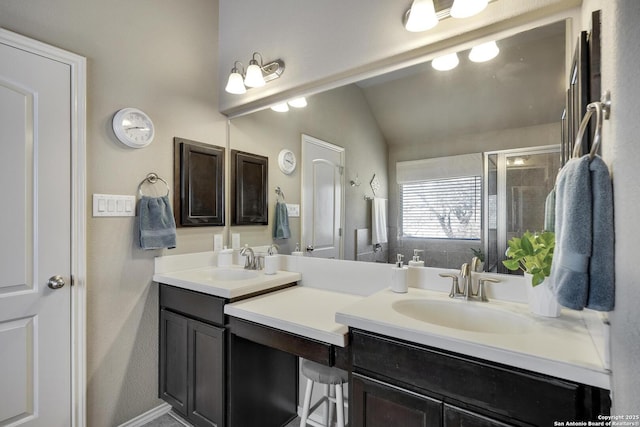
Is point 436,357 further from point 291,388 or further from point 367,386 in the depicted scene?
point 291,388

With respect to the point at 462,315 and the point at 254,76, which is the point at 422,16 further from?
the point at 462,315

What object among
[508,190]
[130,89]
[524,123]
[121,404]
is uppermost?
[130,89]

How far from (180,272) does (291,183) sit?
940 millimetres

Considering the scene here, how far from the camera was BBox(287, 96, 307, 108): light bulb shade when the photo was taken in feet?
6.47

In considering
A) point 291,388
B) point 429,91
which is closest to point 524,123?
point 429,91

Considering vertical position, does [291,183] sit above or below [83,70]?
below

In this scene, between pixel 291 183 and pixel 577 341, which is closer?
pixel 577 341

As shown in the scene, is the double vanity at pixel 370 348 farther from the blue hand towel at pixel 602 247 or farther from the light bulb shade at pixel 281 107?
the light bulb shade at pixel 281 107

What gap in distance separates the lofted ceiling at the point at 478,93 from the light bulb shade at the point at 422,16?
0.23 meters

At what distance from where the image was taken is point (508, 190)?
4.31 feet

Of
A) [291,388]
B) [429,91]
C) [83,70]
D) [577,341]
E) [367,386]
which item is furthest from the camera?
[291,388]

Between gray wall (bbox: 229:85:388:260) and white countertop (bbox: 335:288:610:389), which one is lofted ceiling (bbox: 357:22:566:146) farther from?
white countertop (bbox: 335:288:610:389)

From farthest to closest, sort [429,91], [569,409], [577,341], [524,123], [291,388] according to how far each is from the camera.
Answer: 1. [291,388]
2. [429,91]
3. [524,123]
4. [577,341]
5. [569,409]

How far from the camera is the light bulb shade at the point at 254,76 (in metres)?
1.91
